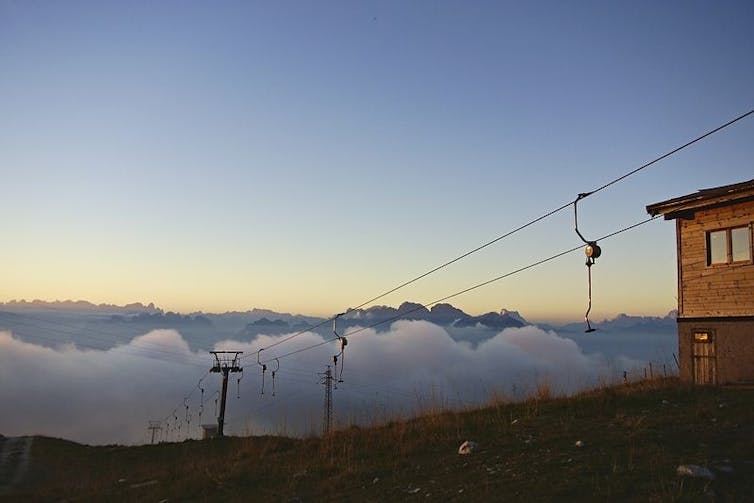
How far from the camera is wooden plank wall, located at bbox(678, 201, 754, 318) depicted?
21.2m

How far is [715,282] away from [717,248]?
1.43m

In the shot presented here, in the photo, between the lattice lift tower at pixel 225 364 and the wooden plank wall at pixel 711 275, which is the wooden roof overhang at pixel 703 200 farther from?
the lattice lift tower at pixel 225 364

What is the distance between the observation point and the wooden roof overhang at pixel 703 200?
20969 millimetres

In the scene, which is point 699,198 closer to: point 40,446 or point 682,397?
point 682,397

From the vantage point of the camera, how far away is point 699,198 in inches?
876

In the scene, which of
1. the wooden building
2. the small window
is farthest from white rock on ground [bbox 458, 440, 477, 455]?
the small window

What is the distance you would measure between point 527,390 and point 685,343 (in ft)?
22.9

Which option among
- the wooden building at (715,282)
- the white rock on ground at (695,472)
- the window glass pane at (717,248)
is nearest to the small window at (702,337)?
the wooden building at (715,282)

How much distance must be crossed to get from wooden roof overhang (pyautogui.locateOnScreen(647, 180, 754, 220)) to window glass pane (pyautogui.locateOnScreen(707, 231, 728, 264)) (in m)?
1.18

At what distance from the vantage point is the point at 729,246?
2184cm

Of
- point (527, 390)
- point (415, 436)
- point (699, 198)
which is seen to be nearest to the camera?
point (415, 436)

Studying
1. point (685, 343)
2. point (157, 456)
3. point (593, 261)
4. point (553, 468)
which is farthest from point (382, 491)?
point (157, 456)

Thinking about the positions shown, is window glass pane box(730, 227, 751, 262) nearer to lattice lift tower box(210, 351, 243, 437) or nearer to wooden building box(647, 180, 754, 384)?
wooden building box(647, 180, 754, 384)

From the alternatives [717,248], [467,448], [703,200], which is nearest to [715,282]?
[717,248]
